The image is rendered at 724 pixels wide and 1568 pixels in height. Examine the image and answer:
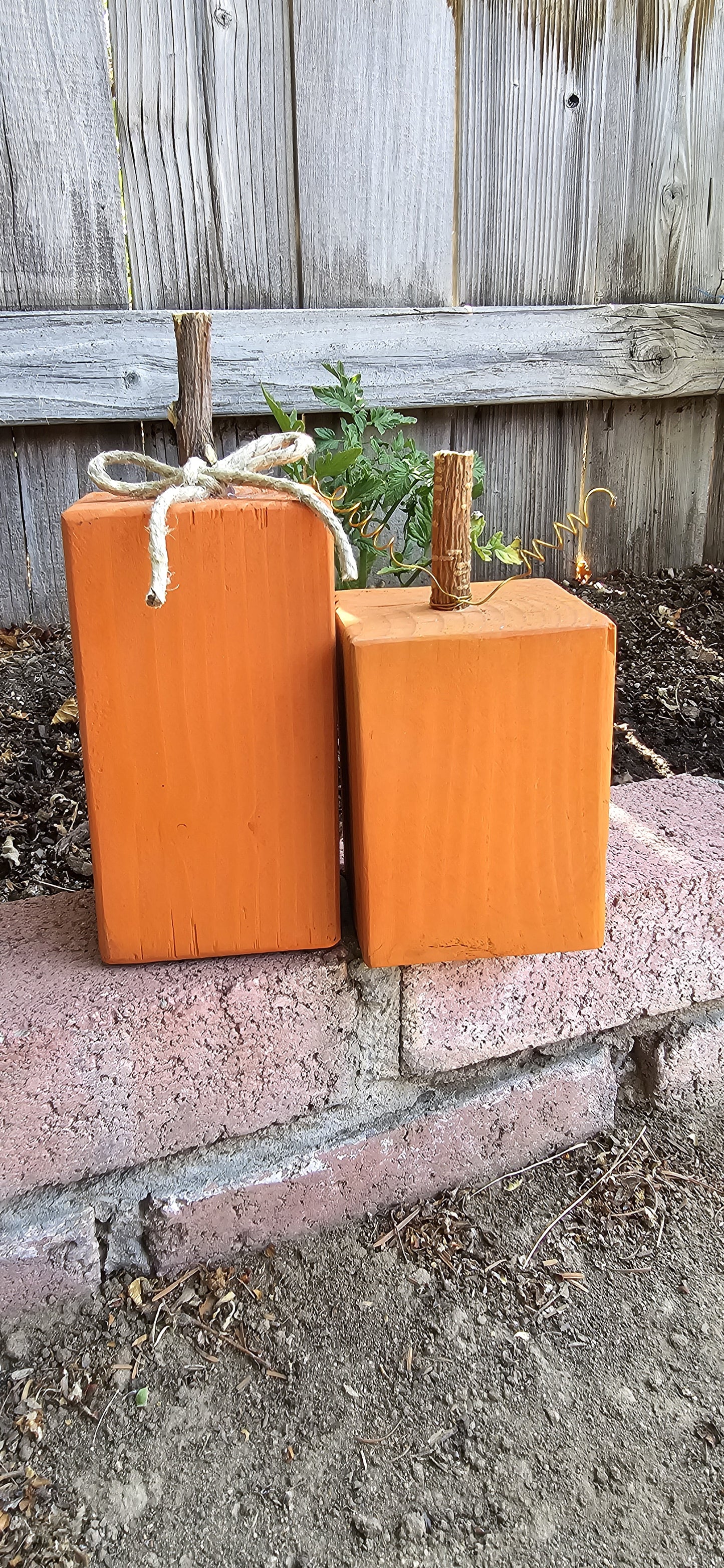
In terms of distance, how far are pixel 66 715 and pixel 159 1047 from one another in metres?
0.96

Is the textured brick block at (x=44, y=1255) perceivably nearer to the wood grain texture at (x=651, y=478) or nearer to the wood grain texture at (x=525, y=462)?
the wood grain texture at (x=525, y=462)

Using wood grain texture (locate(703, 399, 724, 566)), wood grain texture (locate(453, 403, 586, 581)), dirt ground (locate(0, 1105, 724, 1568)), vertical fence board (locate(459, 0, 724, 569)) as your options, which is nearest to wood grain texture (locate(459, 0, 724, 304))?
vertical fence board (locate(459, 0, 724, 569))

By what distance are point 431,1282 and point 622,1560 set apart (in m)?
0.32

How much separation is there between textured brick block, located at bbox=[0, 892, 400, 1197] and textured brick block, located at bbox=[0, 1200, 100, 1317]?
1.3 inches

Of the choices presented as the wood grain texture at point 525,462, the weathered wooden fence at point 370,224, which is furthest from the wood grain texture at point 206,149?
the wood grain texture at point 525,462

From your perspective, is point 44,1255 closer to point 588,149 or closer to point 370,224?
point 370,224

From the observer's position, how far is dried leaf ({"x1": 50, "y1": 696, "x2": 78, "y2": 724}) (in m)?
1.86

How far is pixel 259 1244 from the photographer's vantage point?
1187 mm

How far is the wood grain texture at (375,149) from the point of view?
2135 mm

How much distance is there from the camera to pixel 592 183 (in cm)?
240

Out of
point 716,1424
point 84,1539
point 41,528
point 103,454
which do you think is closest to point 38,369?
point 41,528

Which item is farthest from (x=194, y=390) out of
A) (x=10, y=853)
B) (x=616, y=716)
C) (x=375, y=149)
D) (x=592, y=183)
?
(x=592, y=183)

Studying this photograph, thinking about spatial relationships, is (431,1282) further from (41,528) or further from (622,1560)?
(41,528)

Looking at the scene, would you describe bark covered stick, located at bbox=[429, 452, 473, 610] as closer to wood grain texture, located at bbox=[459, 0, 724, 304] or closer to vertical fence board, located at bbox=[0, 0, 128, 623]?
vertical fence board, located at bbox=[0, 0, 128, 623]
